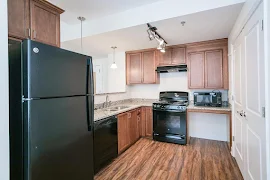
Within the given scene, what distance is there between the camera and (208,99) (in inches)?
137

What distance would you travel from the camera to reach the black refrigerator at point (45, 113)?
3.76 ft

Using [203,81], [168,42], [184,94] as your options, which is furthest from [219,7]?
[184,94]

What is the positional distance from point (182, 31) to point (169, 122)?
202 cm

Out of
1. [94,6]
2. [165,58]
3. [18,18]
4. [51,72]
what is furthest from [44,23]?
[165,58]

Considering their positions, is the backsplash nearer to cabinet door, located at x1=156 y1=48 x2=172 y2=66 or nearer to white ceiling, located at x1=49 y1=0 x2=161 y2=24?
cabinet door, located at x1=156 y1=48 x2=172 y2=66

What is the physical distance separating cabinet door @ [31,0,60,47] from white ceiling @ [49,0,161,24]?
1.15ft

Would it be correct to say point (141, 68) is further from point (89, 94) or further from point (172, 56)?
point (89, 94)

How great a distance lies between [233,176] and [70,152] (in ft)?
7.61

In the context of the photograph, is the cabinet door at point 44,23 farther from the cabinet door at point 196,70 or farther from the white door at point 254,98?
the cabinet door at point 196,70

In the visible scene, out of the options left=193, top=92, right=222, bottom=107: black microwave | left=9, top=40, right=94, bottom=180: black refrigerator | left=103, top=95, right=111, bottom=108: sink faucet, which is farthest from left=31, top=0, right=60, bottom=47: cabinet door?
left=193, top=92, right=222, bottom=107: black microwave

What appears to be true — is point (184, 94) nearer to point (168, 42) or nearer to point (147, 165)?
point (168, 42)

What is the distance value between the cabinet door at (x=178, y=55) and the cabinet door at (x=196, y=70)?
5.7 inches

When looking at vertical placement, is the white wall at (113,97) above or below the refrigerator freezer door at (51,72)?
below

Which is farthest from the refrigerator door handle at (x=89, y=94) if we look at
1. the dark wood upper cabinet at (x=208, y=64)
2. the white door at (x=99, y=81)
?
the white door at (x=99, y=81)
